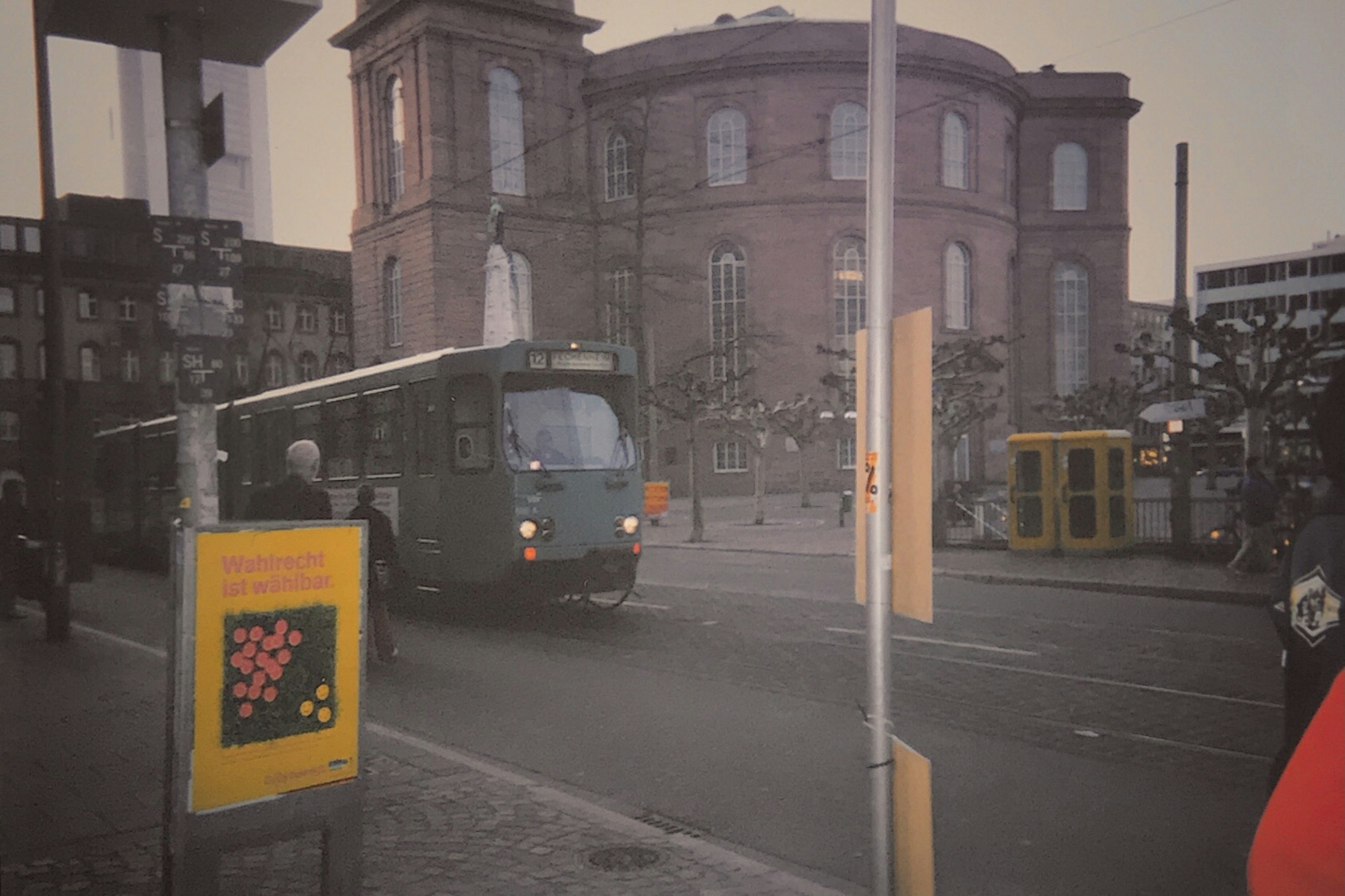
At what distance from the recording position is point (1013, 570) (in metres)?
17.7

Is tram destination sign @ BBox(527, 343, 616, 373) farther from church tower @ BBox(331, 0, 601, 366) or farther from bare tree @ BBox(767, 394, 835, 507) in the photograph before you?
church tower @ BBox(331, 0, 601, 366)

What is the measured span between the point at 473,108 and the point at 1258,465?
38794 millimetres

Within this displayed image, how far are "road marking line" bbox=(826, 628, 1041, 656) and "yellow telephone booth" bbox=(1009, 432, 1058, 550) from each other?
940 cm

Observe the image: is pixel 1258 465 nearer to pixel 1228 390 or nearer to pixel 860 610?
pixel 1228 390

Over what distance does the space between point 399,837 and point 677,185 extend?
46.1 m

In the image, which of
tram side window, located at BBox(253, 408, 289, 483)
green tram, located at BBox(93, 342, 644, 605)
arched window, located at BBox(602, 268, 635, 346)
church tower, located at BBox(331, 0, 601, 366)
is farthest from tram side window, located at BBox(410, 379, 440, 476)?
arched window, located at BBox(602, 268, 635, 346)

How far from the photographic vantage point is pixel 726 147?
4953 centimetres

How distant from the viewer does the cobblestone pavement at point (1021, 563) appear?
A: 14.9m

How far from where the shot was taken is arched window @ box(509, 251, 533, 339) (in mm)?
48750

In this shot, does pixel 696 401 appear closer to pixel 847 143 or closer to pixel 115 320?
pixel 847 143

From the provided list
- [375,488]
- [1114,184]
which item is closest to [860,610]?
[375,488]

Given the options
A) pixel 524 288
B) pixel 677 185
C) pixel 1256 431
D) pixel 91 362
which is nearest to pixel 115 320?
pixel 91 362

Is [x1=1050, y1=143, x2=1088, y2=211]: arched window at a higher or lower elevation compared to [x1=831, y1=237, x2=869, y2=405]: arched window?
higher

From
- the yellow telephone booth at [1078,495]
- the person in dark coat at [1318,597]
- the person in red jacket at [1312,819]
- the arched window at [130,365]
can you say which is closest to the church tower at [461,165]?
the arched window at [130,365]
